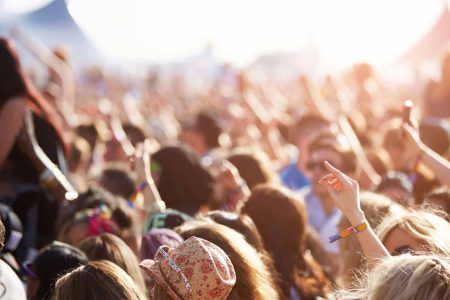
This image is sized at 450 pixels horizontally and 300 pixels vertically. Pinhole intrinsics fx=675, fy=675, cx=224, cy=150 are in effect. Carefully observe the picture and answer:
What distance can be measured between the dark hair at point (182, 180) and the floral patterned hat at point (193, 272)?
2128 millimetres

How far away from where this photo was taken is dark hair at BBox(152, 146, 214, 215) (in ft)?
14.5

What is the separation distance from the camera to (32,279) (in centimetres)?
293

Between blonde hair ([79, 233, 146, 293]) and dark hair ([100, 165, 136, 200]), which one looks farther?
dark hair ([100, 165, 136, 200])

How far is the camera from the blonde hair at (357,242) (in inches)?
122

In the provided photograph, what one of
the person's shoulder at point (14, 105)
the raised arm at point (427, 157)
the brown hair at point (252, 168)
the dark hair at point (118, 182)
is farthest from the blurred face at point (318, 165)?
the person's shoulder at point (14, 105)

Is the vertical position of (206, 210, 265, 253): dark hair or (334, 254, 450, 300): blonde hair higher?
(334, 254, 450, 300): blonde hair

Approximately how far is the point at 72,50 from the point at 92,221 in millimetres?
14380

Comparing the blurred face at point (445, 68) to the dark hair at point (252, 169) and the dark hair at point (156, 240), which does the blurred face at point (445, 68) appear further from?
the dark hair at point (156, 240)

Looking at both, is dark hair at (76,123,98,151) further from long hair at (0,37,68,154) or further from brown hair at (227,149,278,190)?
long hair at (0,37,68,154)

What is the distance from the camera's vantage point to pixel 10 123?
3.77m

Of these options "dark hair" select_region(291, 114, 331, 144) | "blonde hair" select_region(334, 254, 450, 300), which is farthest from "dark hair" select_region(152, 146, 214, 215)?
"blonde hair" select_region(334, 254, 450, 300)

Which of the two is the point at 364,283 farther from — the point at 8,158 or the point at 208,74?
the point at 208,74

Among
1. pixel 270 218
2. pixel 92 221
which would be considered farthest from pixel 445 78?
pixel 92 221

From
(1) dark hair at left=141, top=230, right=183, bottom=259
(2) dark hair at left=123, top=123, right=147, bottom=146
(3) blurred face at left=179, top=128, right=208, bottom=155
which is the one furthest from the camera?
(3) blurred face at left=179, top=128, right=208, bottom=155
